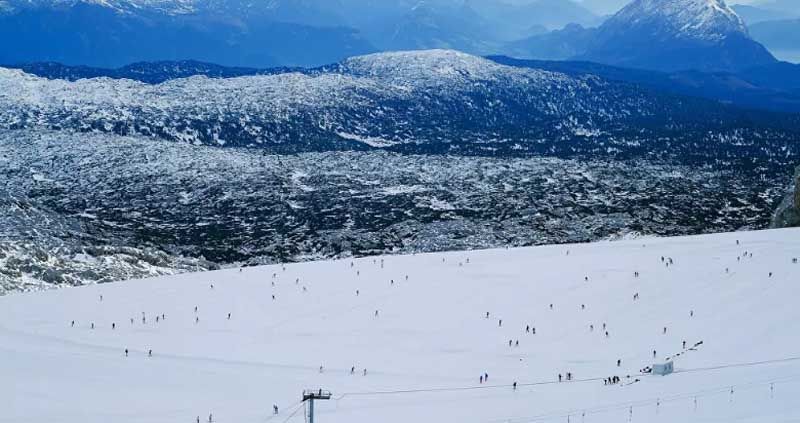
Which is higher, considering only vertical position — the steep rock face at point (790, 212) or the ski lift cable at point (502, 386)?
the steep rock face at point (790, 212)

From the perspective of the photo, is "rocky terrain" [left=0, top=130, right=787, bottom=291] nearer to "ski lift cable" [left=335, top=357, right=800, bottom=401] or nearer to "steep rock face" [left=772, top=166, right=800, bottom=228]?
Answer: "steep rock face" [left=772, top=166, right=800, bottom=228]

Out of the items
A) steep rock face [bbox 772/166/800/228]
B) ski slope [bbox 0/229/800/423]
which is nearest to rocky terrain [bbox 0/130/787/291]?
steep rock face [bbox 772/166/800/228]

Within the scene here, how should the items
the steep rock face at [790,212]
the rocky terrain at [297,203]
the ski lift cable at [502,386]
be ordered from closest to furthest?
the ski lift cable at [502,386], the steep rock face at [790,212], the rocky terrain at [297,203]

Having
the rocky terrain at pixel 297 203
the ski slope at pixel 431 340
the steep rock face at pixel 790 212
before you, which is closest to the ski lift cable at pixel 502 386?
the ski slope at pixel 431 340

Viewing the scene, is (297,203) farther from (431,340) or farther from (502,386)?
(502,386)

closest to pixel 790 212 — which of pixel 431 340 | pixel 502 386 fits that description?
pixel 431 340

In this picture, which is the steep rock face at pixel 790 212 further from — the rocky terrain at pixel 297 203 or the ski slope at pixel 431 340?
the ski slope at pixel 431 340

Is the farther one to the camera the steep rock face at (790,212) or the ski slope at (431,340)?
the steep rock face at (790,212)
